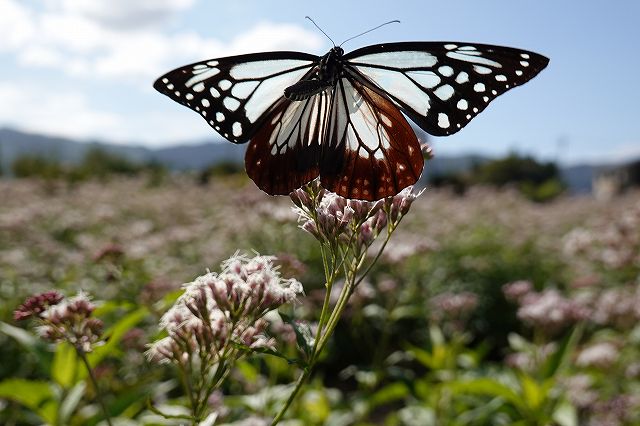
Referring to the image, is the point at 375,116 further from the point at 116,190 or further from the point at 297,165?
the point at 116,190

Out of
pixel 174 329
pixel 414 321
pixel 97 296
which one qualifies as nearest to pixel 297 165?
pixel 174 329

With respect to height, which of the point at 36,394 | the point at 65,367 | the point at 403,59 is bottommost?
the point at 36,394

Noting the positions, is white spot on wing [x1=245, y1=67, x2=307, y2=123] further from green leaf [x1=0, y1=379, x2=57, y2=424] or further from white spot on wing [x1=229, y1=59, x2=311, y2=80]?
green leaf [x1=0, y1=379, x2=57, y2=424]

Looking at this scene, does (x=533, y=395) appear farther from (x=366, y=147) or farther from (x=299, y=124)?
(x=299, y=124)

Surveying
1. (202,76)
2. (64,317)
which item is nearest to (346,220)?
(202,76)

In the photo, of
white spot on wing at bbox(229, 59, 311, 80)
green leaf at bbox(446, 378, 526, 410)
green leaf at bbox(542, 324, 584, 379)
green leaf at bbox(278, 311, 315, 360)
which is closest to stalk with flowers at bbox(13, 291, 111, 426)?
green leaf at bbox(278, 311, 315, 360)

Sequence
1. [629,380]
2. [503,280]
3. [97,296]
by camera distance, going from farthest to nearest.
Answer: [503,280] → [97,296] → [629,380]
